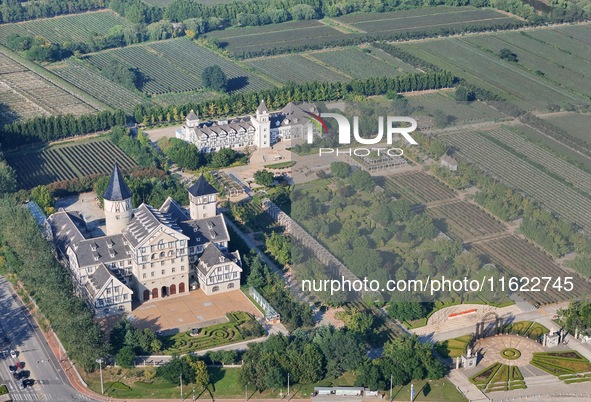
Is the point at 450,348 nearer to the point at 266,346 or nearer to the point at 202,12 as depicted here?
the point at 266,346

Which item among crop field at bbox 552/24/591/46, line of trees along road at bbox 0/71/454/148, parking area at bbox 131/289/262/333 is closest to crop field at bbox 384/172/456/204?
parking area at bbox 131/289/262/333

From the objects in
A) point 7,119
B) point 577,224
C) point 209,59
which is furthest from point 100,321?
point 209,59

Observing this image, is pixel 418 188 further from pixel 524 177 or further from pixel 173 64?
pixel 173 64

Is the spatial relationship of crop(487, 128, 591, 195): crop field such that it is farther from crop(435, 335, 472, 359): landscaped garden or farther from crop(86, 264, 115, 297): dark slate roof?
crop(86, 264, 115, 297): dark slate roof

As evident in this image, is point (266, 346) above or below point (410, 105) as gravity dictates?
below

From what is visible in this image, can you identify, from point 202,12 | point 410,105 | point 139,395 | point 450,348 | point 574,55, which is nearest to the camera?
point 139,395
